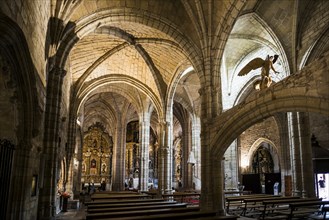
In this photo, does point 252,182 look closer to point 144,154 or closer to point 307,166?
point 144,154

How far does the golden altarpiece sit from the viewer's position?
102 ft

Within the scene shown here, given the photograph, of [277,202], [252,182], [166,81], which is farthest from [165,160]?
[252,182]

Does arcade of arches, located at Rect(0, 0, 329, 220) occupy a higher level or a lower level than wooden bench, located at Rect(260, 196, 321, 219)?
higher

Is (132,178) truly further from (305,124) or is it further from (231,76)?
(305,124)

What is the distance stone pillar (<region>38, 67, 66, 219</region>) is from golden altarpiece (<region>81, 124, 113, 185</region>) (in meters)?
22.2

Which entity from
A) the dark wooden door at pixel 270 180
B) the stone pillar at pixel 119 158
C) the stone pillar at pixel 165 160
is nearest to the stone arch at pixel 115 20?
the stone pillar at pixel 165 160


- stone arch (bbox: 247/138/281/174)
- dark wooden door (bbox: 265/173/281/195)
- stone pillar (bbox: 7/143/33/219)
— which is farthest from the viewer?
stone arch (bbox: 247/138/281/174)

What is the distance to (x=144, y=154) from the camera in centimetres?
2048

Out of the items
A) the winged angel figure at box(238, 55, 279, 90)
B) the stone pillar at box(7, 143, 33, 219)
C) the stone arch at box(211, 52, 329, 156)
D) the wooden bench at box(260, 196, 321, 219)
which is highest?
the winged angel figure at box(238, 55, 279, 90)

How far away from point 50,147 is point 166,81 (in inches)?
377

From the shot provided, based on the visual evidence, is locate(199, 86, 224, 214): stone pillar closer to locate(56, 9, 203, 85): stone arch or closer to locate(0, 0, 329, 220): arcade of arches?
locate(0, 0, 329, 220): arcade of arches

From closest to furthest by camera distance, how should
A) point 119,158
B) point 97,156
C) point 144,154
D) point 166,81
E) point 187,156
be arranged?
point 166,81 → point 144,154 → point 187,156 → point 119,158 → point 97,156

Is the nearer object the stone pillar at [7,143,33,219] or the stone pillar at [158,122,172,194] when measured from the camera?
the stone pillar at [7,143,33,219]

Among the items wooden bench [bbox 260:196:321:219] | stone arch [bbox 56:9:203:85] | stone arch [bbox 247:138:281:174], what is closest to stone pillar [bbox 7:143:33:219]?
stone arch [bbox 56:9:203:85]
